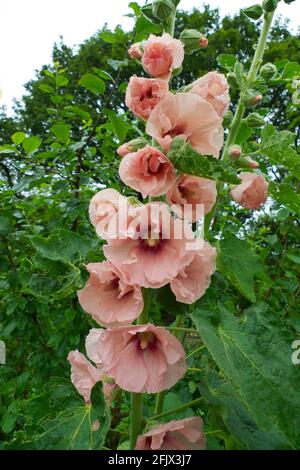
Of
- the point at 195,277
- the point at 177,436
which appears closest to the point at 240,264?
the point at 195,277

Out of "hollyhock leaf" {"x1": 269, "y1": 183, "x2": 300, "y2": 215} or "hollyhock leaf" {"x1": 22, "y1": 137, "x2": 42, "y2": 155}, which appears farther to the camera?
"hollyhock leaf" {"x1": 22, "y1": 137, "x2": 42, "y2": 155}

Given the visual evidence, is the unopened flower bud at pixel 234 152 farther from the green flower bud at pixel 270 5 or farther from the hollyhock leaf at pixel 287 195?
the green flower bud at pixel 270 5

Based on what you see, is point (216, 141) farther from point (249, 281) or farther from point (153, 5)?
point (153, 5)

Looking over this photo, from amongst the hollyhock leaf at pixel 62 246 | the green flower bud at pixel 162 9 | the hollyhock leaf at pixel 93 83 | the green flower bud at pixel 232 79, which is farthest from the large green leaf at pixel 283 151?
the hollyhock leaf at pixel 93 83

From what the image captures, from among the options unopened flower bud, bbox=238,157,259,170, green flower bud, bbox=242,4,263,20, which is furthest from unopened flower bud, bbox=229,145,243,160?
green flower bud, bbox=242,4,263,20

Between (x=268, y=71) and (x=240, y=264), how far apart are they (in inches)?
23.8

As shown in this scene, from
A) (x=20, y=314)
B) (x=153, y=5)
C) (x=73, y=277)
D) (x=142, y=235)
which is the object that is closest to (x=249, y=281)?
(x=142, y=235)

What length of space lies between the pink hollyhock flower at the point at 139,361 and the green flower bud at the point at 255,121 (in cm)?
66

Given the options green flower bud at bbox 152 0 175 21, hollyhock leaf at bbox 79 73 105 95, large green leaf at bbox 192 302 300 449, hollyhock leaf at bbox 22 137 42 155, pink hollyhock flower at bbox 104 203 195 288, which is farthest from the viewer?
hollyhock leaf at bbox 22 137 42 155

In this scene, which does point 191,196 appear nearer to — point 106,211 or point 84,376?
point 106,211

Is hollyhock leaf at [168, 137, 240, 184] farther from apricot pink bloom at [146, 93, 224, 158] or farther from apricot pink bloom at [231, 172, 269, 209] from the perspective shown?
apricot pink bloom at [231, 172, 269, 209]

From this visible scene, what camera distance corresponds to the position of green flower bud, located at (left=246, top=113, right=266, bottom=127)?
127cm

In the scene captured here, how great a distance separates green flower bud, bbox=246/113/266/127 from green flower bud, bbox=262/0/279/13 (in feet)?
0.97
